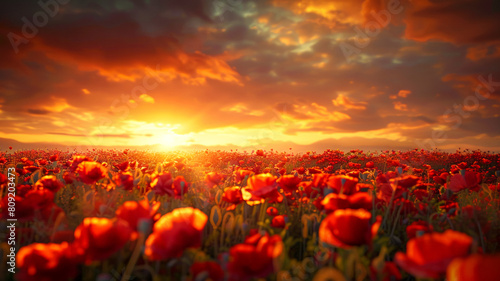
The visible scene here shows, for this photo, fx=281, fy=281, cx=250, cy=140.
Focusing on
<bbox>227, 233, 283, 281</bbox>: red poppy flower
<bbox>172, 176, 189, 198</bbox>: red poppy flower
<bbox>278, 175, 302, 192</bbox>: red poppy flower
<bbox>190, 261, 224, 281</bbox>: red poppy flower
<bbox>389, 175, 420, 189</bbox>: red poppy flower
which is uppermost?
<bbox>389, 175, 420, 189</bbox>: red poppy flower

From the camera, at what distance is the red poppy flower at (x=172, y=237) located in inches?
51.7

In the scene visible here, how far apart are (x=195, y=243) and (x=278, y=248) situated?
454 millimetres

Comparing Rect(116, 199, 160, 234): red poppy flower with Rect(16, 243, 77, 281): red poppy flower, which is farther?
Rect(116, 199, 160, 234): red poppy flower

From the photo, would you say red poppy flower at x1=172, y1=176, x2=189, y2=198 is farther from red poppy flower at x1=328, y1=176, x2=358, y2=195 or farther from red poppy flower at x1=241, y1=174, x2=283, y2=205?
red poppy flower at x1=328, y1=176, x2=358, y2=195

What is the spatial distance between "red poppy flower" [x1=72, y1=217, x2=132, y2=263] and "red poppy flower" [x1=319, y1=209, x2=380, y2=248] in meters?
0.95

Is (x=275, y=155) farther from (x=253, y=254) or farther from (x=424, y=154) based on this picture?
(x=253, y=254)

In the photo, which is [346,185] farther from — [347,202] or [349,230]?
[349,230]

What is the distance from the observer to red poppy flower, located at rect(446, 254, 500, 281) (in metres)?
0.84

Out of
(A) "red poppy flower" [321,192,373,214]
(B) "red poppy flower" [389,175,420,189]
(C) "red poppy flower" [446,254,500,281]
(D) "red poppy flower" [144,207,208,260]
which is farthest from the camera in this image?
(B) "red poppy flower" [389,175,420,189]

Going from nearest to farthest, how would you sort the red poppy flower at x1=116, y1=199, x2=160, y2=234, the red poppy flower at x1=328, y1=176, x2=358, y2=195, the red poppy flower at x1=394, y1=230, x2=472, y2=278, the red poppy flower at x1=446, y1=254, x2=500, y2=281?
the red poppy flower at x1=446, y1=254, x2=500, y2=281
the red poppy flower at x1=394, y1=230, x2=472, y2=278
the red poppy flower at x1=116, y1=199, x2=160, y2=234
the red poppy flower at x1=328, y1=176, x2=358, y2=195

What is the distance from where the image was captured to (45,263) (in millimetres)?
1253

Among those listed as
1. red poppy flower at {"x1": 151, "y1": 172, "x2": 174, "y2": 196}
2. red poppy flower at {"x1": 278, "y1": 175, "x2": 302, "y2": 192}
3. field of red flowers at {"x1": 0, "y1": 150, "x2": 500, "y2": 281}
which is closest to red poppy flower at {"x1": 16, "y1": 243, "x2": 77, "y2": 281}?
field of red flowers at {"x1": 0, "y1": 150, "x2": 500, "y2": 281}

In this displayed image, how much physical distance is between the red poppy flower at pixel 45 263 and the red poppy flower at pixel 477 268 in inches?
60.4

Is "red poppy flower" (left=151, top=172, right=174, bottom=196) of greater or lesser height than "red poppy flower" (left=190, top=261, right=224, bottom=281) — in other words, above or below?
above
